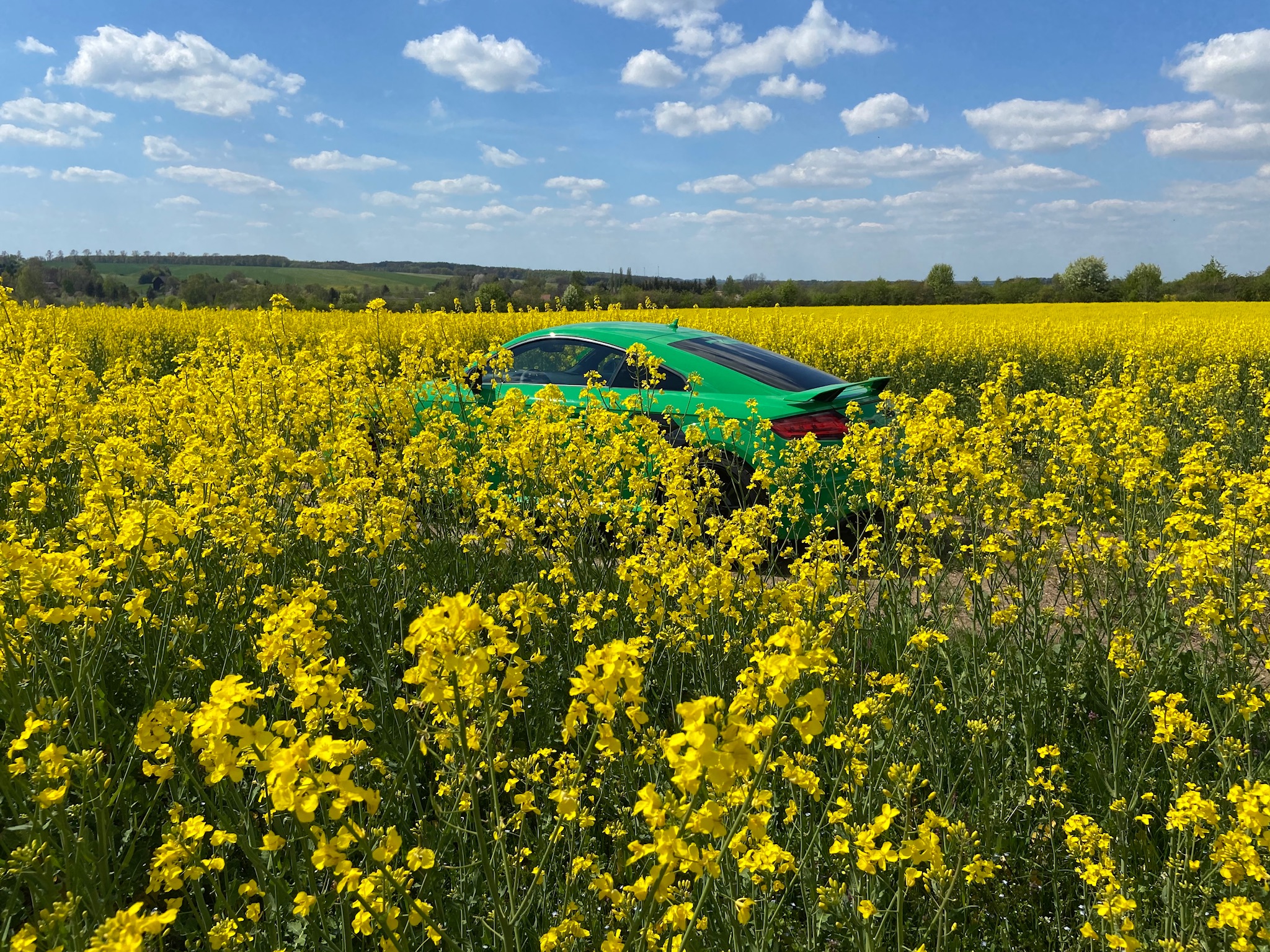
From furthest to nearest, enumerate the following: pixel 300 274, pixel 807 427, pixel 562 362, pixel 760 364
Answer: pixel 300 274 < pixel 562 362 < pixel 760 364 < pixel 807 427

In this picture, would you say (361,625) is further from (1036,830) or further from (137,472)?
(1036,830)

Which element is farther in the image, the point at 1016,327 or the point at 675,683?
the point at 1016,327

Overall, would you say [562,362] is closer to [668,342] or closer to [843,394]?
[668,342]

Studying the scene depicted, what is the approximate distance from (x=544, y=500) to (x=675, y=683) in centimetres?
115

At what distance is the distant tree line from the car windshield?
22718 millimetres

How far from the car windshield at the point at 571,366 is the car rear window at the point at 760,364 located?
0.33 metres

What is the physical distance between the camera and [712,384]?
5605 millimetres

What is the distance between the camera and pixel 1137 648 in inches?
141

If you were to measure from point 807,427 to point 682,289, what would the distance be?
144 feet

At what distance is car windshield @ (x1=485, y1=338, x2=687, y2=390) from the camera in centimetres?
596

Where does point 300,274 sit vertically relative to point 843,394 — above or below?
above

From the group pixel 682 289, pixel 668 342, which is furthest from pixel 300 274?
pixel 668 342

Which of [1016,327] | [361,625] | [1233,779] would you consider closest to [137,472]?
[361,625]

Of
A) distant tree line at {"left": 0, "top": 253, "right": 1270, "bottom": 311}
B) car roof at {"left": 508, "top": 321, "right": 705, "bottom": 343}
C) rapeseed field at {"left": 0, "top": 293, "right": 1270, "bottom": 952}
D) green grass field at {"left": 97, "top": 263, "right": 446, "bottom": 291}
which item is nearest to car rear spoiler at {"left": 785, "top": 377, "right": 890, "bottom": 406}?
rapeseed field at {"left": 0, "top": 293, "right": 1270, "bottom": 952}
